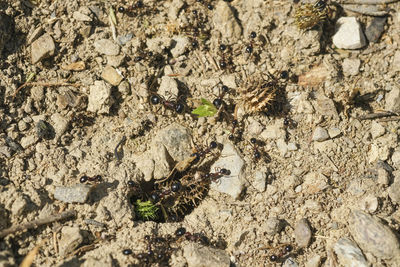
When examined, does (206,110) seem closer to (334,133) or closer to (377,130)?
(334,133)

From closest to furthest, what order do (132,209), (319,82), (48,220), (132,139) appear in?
(48,220) < (132,209) < (132,139) < (319,82)

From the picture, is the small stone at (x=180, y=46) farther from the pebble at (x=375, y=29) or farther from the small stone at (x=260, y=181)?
the pebble at (x=375, y=29)

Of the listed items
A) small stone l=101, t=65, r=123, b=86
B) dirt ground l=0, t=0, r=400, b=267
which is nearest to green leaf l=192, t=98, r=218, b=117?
dirt ground l=0, t=0, r=400, b=267

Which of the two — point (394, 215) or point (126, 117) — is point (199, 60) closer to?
point (126, 117)

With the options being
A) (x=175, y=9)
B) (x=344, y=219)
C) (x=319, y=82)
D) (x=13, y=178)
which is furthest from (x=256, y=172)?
(x=13, y=178)

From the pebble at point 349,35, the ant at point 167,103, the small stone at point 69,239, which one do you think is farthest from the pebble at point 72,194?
the pebble at point 349,35
